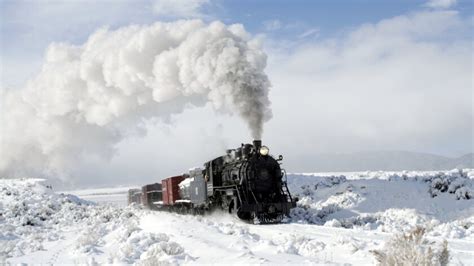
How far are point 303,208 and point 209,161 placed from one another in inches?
237

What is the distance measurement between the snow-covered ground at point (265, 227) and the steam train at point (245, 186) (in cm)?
74

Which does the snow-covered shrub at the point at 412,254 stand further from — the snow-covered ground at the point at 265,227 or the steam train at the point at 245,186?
the steam train at the point at 245,186

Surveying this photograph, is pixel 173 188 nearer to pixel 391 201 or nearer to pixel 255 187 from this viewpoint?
pixel 255 187

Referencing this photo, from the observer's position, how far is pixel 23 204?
29.5 metres

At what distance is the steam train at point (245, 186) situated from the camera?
1889 cm

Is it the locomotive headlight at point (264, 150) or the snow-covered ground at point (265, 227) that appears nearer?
the snow-covered ground at point (265, 227)

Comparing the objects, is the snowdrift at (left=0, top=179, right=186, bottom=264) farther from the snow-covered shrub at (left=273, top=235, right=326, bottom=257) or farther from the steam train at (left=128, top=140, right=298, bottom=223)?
the steam train at (left=128, top=140, right=298, bottom=223)

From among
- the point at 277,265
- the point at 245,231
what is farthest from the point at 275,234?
the point at 277,265

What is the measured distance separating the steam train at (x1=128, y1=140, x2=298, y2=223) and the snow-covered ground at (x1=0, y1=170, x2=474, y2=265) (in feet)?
→ 2.44

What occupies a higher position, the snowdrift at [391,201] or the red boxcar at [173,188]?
the red boxcar at [173,188]

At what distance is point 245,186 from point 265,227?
3.91 m

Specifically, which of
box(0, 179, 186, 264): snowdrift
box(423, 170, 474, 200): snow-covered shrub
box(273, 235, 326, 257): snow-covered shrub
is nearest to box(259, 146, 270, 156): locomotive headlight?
box(0, 179, 186, 264): snowdrift

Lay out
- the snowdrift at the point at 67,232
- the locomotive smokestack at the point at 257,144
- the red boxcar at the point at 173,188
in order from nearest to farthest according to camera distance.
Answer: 1. the snowdrift at the point at 67,232
2. the locomotive smokestack at the point at 257,144
3. the red boxcar at the point at 173,188

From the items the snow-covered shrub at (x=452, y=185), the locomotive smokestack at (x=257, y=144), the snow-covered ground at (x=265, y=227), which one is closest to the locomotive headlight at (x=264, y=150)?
the locomotive smokestack at (x=257, y=144)
